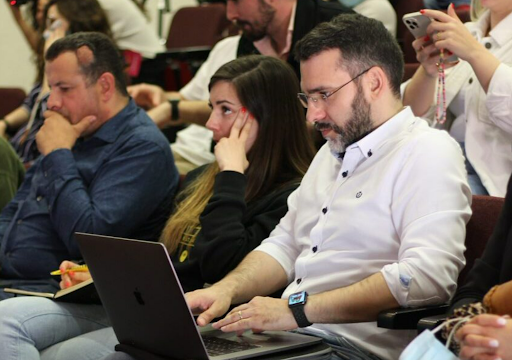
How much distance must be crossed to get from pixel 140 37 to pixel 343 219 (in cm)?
305

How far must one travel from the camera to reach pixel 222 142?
246cm

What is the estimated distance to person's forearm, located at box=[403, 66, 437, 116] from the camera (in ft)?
8.70

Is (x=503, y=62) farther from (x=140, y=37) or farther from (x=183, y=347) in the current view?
(x=140, y=37)

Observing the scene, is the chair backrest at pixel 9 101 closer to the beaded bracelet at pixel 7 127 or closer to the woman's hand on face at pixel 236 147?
the beaded bracelet at pixel 7 127

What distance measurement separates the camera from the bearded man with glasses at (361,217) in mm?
1854

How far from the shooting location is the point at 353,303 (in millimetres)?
1865

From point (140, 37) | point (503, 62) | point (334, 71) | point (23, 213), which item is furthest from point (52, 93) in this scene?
point (140, 37)

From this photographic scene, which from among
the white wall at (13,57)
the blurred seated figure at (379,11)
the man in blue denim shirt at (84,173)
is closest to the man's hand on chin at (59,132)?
the man in blue denim shirt at (84,173)

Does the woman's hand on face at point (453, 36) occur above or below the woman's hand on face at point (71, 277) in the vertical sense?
above

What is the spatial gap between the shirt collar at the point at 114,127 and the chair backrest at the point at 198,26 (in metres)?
2.22

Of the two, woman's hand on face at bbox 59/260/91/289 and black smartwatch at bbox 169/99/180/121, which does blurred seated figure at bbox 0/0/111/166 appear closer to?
black smartwatch at bbox 169/99/180/121

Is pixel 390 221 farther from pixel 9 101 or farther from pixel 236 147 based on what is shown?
pixel 9 101

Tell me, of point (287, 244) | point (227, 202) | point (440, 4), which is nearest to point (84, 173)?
point (227, 202)

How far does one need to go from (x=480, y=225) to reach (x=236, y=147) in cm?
74
